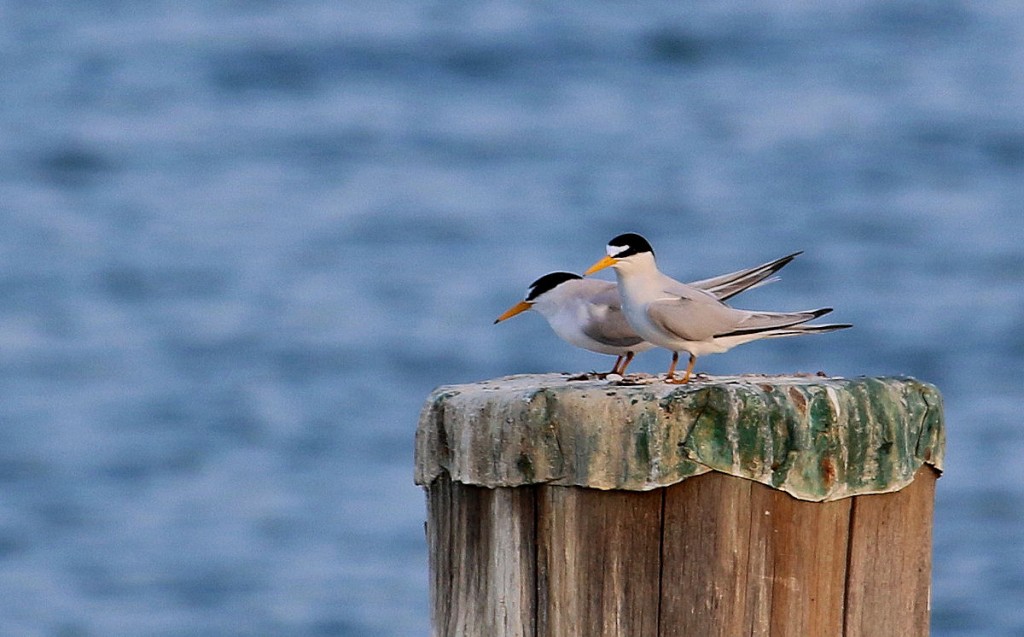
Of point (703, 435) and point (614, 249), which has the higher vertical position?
point (614, 249)

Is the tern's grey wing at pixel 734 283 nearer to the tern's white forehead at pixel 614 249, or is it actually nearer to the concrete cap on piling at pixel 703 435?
the tern's white forehead at pixel 614 249

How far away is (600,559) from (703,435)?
12.2 inches

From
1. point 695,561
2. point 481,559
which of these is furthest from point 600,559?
point 481,559

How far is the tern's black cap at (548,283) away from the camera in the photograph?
4902 mm

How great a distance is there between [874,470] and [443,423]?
873mm

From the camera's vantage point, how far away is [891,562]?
307 cm

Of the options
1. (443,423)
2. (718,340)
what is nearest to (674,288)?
(718,340)

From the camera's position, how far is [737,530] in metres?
2.92

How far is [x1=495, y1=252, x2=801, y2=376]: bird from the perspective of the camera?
14.1ft

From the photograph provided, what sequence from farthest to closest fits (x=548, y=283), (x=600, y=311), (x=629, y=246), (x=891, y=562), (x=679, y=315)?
(x=548, y=283) < (x=600, y=311) < (x=629, y=246) < (x=679, y=315) < (x=891, y=562)

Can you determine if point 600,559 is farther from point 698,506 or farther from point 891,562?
point 891,562

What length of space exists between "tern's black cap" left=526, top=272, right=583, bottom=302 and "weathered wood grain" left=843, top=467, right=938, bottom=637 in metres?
1.89

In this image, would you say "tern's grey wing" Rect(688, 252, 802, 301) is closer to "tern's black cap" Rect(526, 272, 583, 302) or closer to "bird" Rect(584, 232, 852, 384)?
"bird" Rect(584, 232, 852, 384)

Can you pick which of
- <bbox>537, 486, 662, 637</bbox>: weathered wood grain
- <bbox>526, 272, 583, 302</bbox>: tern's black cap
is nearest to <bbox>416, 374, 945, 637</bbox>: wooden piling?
<bbox>537, 486, 662, 637</bbox>: weathered wood grain
